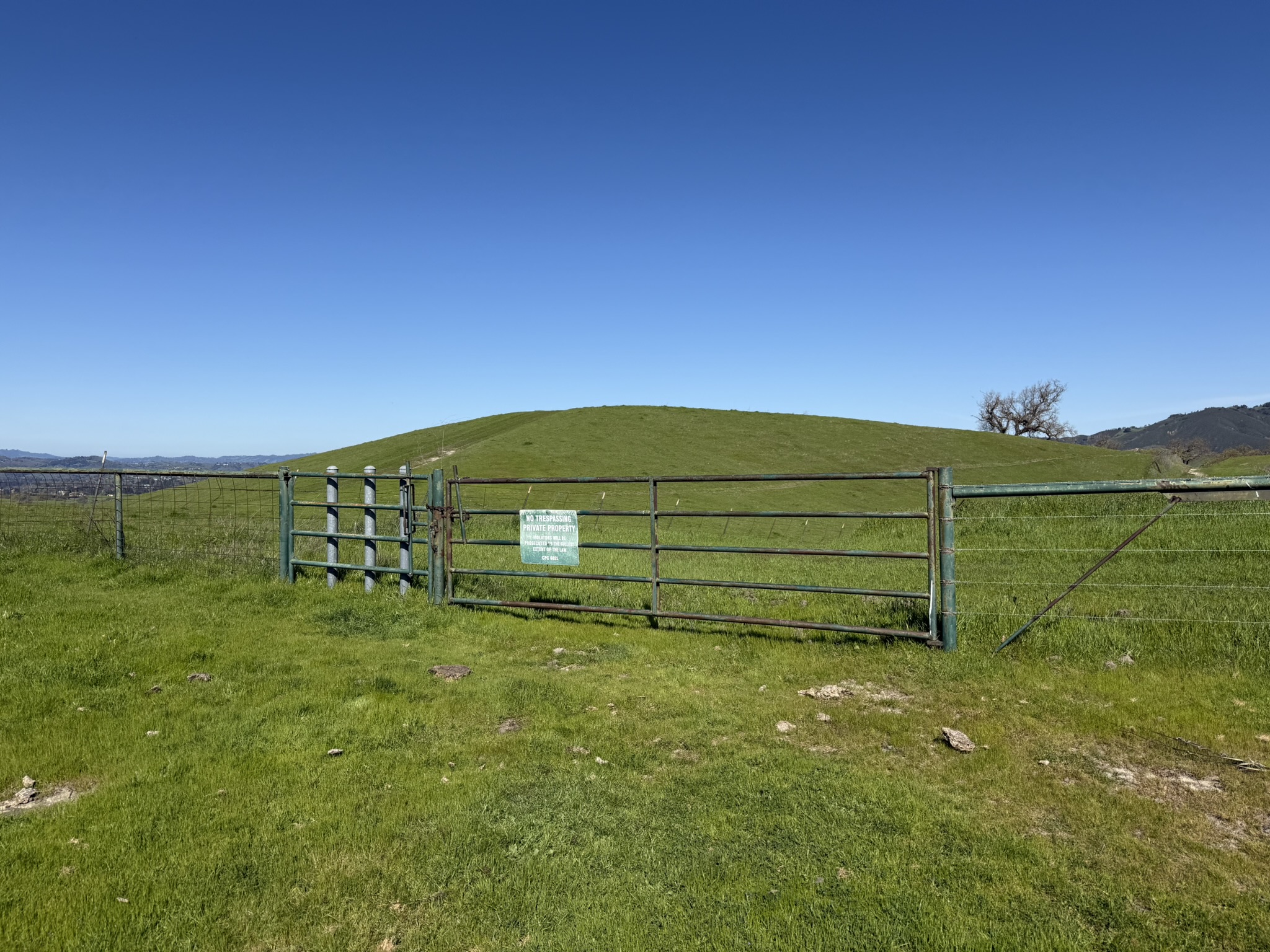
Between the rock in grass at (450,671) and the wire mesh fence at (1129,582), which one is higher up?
the wire mesh fence at (1129,582)

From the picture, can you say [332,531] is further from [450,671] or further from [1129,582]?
[1129,582]

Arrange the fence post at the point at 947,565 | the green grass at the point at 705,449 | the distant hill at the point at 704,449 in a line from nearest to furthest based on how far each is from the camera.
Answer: the fence post at the point at 947,565
the distant hill at the point at 704,449
the green grass at the point at 705,449

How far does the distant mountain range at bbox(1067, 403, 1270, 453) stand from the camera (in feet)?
532

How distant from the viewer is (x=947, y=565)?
6.84 metres

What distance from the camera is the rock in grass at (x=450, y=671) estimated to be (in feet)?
21.6

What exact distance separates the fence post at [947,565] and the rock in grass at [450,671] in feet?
15.4

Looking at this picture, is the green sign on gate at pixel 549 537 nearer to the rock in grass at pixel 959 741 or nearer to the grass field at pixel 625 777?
the grass field at pixel 625 777

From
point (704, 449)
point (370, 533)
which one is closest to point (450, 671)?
point (370, 533)

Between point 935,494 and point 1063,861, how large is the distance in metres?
4.06

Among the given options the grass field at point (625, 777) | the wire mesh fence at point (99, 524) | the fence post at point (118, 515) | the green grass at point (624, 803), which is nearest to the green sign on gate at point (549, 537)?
the grass field at point (625, 777)

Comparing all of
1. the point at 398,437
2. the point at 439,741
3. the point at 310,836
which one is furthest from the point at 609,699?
the point at 398,437

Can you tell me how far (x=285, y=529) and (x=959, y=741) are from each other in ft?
31.4

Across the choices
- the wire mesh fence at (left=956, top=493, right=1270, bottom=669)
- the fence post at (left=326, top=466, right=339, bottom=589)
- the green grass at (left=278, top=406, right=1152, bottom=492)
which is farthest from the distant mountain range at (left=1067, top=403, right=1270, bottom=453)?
the fence post at (left=326, top=466, right=339, bottom=589)

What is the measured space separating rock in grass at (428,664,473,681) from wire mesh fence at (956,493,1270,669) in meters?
5.03
